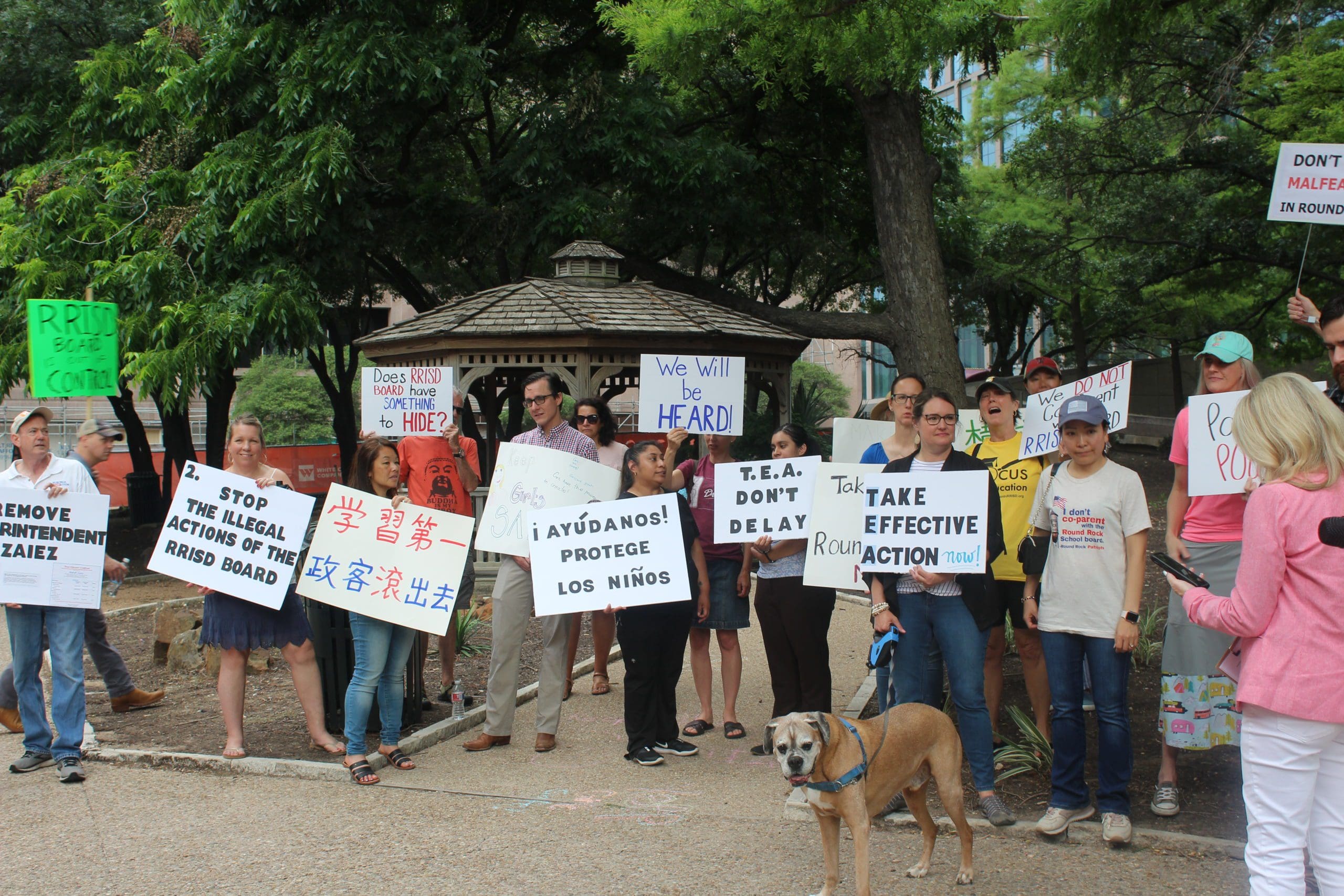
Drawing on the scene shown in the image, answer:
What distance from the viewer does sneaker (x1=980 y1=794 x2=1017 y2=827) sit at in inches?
192

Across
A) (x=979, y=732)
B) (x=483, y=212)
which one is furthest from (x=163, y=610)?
(x=483, y=212)

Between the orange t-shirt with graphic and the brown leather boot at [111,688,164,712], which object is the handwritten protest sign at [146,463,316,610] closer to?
the orange t-shirt with graphic

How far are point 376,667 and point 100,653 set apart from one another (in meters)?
2.43

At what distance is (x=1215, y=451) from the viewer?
4746 mm

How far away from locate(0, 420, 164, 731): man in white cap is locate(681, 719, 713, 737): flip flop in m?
3.43

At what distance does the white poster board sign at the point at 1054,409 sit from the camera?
5.77 meters

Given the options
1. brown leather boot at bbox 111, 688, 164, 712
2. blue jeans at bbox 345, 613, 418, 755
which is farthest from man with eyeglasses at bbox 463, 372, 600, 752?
brown leather boot at bbox 111, 688, 164, 712

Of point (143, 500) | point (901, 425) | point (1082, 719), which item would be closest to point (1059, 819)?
point (1082, 719)

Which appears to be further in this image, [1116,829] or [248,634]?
[248,634]

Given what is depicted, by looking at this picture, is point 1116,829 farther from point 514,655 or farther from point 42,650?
point 42,650

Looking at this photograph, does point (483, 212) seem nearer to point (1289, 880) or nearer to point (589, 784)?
point (589, 784)

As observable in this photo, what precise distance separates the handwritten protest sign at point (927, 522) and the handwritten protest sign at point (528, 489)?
72.3 inches

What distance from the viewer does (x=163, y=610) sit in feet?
30.2

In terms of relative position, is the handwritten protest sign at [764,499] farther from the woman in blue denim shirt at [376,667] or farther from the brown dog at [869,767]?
the woman in blue denim shirt at [376,667]
